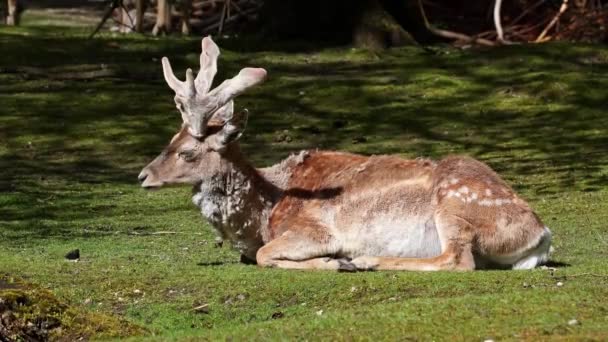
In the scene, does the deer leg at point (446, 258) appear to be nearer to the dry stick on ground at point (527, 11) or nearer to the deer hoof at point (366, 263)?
the deer hoof at point (366, 263)

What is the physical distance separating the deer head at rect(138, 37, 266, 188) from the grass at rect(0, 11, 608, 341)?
64 centimetres

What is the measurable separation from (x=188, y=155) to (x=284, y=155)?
7.13 metres

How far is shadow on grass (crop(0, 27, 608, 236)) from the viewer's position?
16375 mm

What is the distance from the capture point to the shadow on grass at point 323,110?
16375 mm

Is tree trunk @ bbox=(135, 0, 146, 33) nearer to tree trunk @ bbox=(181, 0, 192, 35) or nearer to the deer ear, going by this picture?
tree trunk @ bbox=(181, 0, 192, 35)

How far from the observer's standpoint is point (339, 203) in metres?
9.88

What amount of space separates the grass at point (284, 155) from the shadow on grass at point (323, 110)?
0.13 feet

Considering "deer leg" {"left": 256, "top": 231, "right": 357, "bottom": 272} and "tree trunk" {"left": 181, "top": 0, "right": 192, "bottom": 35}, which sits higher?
"deer leg" {"left": 256, "top": 231, "right": 357, "bottom": 272}

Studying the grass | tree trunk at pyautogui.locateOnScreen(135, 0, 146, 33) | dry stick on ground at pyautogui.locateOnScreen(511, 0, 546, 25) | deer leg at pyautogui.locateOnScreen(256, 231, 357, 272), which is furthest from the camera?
dry stick on ground at pyautogui.locateOnScreen(511, 0, 546, 25)

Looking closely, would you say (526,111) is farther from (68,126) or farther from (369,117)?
(68,126)

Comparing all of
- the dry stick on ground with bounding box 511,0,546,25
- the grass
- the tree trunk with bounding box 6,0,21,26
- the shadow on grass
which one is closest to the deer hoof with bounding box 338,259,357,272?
the grass

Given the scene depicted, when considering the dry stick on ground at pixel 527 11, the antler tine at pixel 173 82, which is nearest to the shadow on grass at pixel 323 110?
the antler tine at pixel 173 82

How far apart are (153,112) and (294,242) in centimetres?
996

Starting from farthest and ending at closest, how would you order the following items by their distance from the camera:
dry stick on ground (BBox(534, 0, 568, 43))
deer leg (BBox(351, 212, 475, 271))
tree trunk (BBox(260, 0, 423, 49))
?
1. dry stick on ground (BBox(534, 0, 568, 43))
2. tree trunk (BBox(260, 0, 423, 49))
3. deer leg (BBox(351, 212, 475, 271))
